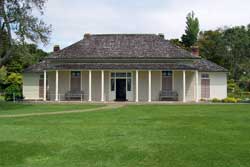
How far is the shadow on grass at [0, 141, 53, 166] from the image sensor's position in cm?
773

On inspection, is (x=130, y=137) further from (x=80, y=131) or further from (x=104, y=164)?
(x=104, y=164)

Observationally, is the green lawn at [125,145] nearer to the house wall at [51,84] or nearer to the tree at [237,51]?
the house wall at [51,84]

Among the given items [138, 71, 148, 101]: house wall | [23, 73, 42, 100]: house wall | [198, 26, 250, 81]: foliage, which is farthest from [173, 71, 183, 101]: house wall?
[198, 26, 250, 81]: foliage

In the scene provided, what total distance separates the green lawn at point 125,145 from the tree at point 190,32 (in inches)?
2055

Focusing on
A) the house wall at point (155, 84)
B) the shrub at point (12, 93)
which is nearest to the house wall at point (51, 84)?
the shrub at point (12, 93)

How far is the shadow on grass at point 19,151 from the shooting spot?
773 centimetres

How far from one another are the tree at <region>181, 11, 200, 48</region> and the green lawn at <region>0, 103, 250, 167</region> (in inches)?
2055

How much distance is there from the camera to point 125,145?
9.36m

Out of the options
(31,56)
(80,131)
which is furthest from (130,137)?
(31,56)

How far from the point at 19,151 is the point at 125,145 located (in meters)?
2.66

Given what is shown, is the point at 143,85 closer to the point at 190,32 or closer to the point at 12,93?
the point at 12,93

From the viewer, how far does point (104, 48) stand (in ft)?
110

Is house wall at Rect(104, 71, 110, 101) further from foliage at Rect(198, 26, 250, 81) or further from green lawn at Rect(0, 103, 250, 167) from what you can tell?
foliage at Rect(198, 26, 250, 81)

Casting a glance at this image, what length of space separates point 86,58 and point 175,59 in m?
8.00
